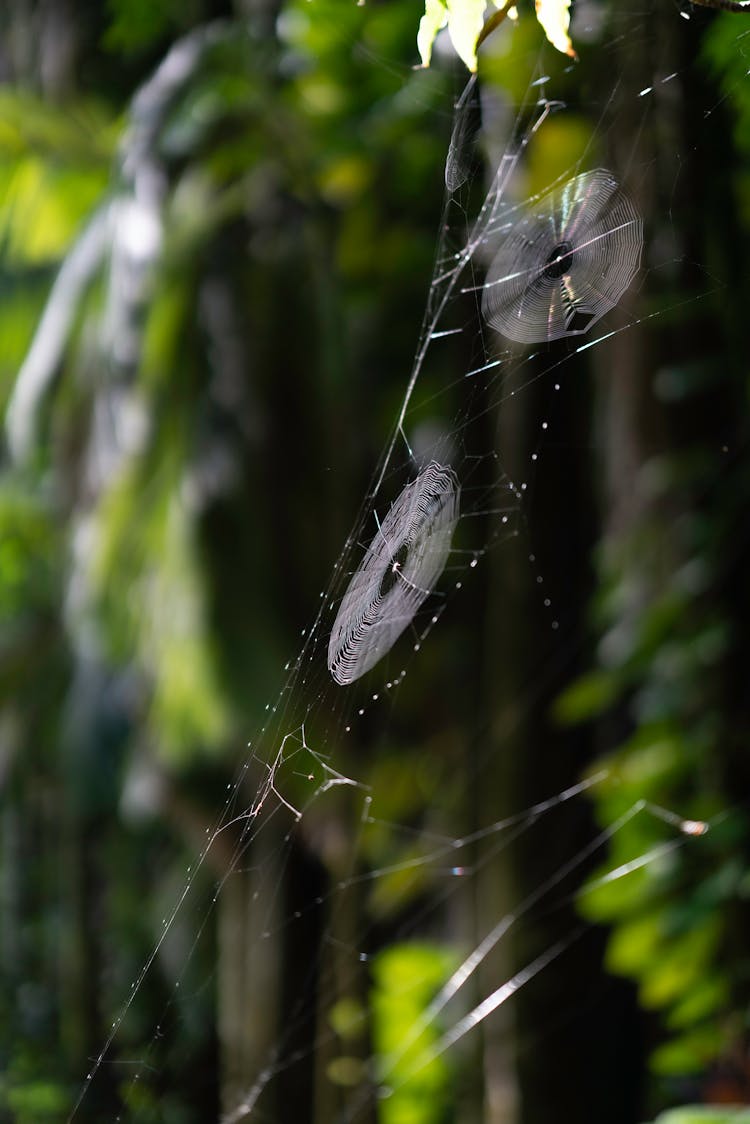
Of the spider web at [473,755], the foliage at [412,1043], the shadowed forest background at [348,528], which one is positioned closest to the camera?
the spider web at [473,755]

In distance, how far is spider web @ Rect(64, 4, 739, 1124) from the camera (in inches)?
50.0

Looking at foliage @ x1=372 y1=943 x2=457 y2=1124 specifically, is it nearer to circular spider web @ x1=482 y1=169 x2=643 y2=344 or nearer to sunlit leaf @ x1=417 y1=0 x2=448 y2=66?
circular spider web @ x1=482 y1=169 x2=643 y2=344

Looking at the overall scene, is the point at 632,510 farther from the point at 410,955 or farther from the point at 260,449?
the point at 410,955

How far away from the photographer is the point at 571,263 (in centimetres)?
92

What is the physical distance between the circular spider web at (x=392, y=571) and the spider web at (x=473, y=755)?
0.18 feet

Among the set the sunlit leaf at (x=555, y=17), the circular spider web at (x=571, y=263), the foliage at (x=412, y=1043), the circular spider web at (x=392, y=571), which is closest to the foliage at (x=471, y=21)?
the sunlit leaf at (x=555, y=17)

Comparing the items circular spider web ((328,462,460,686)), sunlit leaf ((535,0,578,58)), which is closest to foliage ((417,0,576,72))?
sunlit leaf ((535,0,578,58))

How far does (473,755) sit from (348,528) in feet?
1.55

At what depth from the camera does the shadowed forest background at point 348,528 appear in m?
1.41

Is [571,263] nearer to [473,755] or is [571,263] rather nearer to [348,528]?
[348,528]

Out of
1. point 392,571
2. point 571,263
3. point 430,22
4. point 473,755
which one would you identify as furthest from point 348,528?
point 430,22

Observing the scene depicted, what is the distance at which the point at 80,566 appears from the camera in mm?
1831

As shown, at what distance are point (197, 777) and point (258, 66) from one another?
50.7 inches

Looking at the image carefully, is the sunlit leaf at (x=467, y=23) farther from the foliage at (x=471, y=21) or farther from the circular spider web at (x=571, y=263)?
the circular spider web at (x=571, y=263)
